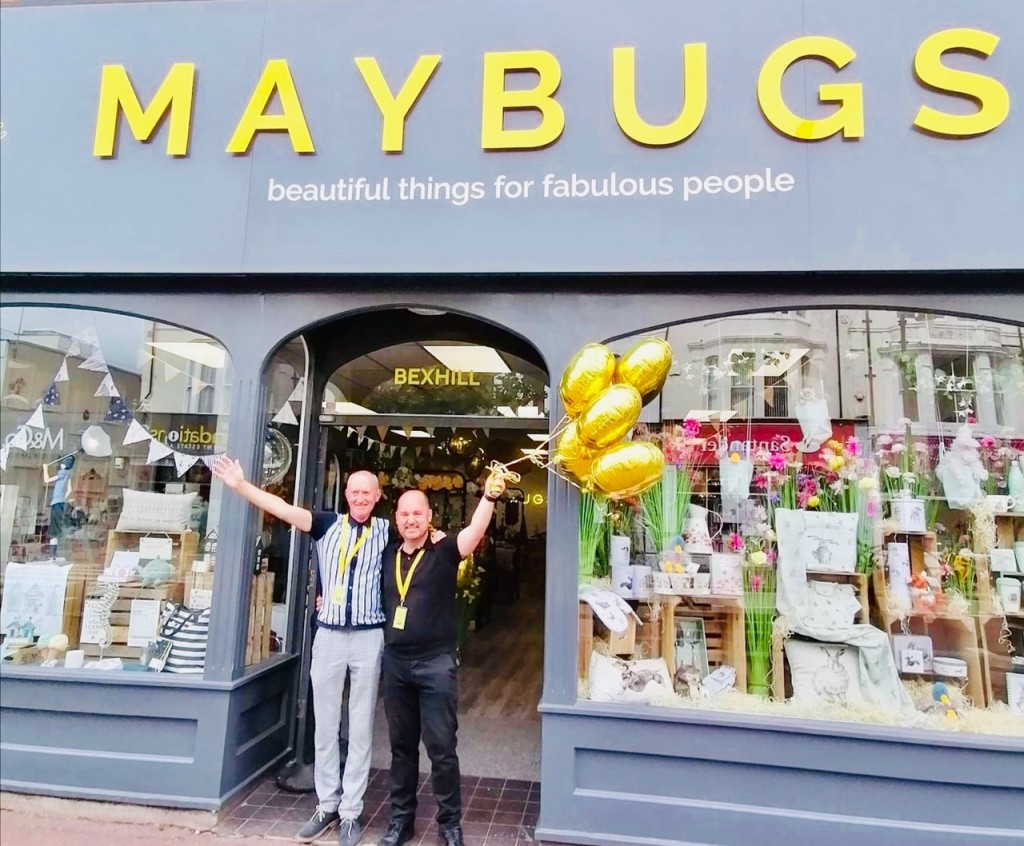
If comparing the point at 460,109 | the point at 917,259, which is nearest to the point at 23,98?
the point at 460,109

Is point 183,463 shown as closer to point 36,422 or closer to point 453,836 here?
point 36,422

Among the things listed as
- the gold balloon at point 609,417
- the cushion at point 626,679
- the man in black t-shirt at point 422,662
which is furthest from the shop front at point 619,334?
the man in black t-shirt at point 422,662

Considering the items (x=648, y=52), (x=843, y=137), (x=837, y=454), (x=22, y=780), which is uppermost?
(x=648, y=52)

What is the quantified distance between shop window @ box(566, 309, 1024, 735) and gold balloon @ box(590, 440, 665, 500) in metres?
0.36

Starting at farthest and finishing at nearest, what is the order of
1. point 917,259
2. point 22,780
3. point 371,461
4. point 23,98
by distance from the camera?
point 371,461
point 23,98
point 22,780
point 917,259

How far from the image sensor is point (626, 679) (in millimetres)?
3395

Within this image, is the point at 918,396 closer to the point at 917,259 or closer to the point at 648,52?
the point at 917,259

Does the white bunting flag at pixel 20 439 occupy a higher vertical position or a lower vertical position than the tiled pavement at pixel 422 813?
higher

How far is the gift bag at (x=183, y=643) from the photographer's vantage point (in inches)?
140

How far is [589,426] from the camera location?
294cm

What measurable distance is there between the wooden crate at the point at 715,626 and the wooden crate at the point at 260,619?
2400 mm

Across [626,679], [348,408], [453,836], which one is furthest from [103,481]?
[626,679]

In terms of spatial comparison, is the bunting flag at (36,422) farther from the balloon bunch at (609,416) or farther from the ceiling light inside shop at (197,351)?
the balloon bunch at (609,416)

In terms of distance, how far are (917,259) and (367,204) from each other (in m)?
2.90
